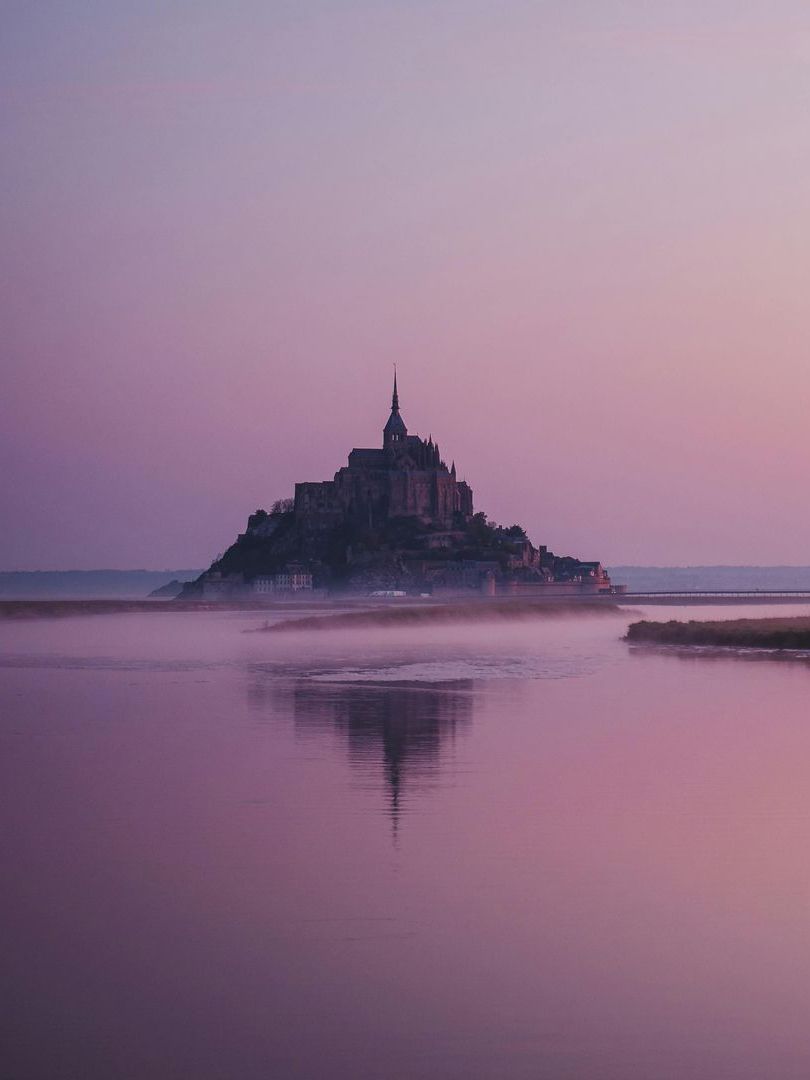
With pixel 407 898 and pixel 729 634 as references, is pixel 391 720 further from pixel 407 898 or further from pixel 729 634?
pixel 729 634

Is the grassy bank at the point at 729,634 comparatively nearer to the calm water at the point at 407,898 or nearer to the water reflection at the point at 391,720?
the water reflection at the point at 391,720

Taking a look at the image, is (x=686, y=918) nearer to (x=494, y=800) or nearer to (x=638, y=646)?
(x=494, y=800)

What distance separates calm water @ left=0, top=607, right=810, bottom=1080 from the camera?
31.9 ft

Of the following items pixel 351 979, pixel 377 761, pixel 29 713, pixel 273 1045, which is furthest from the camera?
pixel 29 713

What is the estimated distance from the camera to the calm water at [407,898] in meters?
9.72

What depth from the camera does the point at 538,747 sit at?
26.0 m

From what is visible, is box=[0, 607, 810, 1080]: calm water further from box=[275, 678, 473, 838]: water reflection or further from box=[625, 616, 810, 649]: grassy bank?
box=[625, 616, 810, 649]: grassy bank

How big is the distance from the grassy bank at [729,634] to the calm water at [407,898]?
2992cm

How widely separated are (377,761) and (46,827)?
7.16 m

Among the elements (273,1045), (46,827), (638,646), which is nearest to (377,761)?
(46,827)

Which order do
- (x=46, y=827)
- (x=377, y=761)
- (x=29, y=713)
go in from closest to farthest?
1. (x=46, y=827)
2. (x=377, y=761)
3. (x=29, y=713)

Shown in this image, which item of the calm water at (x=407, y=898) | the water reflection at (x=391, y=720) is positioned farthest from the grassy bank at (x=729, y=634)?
the calm water at (x=407, y=898)

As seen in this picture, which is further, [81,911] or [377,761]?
[377,761]

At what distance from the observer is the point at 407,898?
13.5 meters
